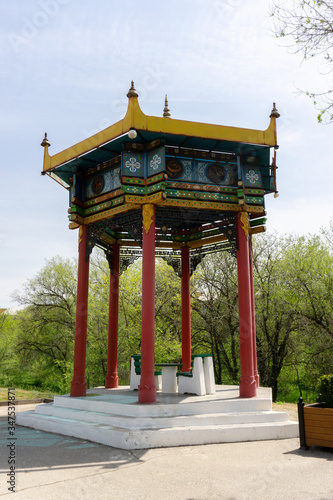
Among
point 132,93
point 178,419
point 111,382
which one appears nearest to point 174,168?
point 132,93

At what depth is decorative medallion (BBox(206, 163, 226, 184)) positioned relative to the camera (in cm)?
1010

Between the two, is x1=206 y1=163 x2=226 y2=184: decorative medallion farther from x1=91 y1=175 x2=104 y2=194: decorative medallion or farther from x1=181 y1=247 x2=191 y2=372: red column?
x1=181 y1=247 x2=191 y2=372: red column

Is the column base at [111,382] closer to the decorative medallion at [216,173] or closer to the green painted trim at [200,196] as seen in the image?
the green painted trim at [200,196]

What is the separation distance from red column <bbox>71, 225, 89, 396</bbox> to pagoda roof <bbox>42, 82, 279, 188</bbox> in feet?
7.08

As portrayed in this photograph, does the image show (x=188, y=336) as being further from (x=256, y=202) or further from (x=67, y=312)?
(x=67, y=312)

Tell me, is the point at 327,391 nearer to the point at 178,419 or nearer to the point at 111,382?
the point at 178,419

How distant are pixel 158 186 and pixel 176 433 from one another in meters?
5.35

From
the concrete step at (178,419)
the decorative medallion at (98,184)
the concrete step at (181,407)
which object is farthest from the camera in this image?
the decorative medallion at (98,184)

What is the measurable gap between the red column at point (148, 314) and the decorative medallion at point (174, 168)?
0.97 m

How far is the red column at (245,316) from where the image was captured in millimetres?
9258

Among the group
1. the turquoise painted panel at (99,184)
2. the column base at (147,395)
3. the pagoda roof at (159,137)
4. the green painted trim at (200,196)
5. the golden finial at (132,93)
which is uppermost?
the golden finial at (132,93)

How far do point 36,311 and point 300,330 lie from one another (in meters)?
19.6

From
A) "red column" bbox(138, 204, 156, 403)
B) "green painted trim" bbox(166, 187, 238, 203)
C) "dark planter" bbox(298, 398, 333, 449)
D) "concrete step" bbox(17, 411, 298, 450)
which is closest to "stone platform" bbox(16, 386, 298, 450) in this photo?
"concrete step" bbox(17, 411, 298, 450)

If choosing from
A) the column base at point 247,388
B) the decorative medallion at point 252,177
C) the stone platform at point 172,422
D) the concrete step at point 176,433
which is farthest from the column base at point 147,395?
the decorative medallion at point 252,177
